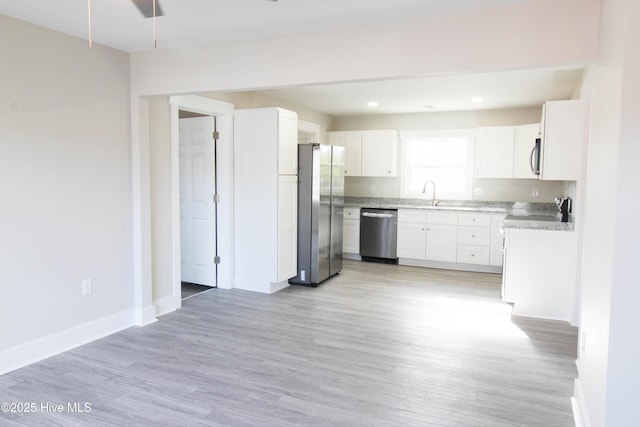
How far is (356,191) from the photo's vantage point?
25.0 feet

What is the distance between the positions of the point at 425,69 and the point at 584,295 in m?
1.74

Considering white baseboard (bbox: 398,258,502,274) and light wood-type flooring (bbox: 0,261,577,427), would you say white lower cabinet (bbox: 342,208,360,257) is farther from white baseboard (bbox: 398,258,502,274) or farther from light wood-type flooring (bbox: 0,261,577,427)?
light wood-type flooring (bbox: 0,261,577,427)

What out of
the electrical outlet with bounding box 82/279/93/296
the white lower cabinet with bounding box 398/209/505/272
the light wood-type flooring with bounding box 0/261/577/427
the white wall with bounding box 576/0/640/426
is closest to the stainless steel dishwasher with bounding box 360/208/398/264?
the white lower cabinet with bounding box 398/209/505/272

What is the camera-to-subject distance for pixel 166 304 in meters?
4.29

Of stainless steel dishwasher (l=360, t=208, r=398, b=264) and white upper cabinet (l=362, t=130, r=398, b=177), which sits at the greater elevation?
white upper cabinet (l=362, t=130, r=398, b=177)

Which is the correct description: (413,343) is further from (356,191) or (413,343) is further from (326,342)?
(356,191)

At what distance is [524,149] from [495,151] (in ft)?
1.29

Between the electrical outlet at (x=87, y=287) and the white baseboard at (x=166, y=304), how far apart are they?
714mm

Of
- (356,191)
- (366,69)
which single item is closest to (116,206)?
(366,69)

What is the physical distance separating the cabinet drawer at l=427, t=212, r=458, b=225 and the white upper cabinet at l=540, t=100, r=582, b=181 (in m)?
2.16

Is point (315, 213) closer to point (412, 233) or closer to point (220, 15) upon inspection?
point (412, 233)

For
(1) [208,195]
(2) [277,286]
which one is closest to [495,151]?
(2) [277,286]

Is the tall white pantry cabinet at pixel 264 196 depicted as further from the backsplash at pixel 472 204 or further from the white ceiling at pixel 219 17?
the backsplash at pixel 472 204

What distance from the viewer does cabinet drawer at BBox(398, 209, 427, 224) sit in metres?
6.52
